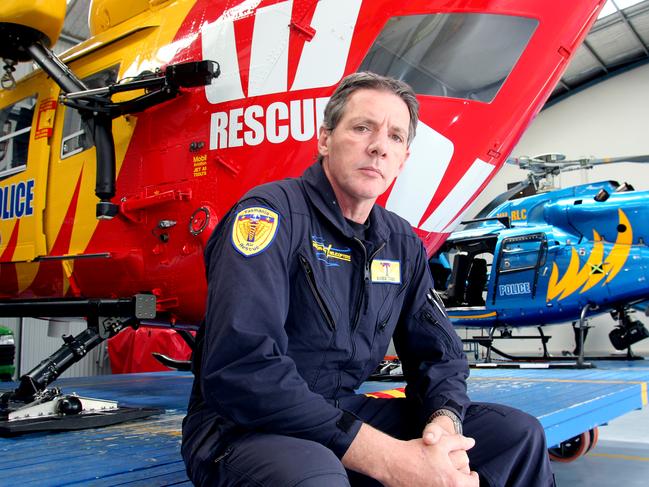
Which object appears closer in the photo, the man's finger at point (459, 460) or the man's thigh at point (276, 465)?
the man's thigh at point (276, 465)

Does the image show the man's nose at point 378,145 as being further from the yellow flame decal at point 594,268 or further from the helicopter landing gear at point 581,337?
the yellow flame decal at point 594,268

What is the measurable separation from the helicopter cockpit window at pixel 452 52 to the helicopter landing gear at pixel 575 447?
2599 mm

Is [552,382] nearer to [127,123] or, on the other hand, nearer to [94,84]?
[127,123]

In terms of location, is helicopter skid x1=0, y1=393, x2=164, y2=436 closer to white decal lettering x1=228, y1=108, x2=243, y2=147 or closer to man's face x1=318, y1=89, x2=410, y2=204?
white decal lettering x1=228, y1=108, x2=243, y2=147

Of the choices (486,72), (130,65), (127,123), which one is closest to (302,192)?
(486,72)

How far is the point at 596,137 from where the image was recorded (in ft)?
55.6

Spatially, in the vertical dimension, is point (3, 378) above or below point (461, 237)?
below

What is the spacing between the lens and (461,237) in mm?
8070

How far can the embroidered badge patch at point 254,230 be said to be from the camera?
1.28 metres

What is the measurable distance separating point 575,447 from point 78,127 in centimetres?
373

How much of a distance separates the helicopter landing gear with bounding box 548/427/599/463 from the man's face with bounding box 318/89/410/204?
3197 millimetres

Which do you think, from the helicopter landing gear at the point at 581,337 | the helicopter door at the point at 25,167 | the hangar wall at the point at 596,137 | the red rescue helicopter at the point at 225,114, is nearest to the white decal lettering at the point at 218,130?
the red rescue helicopter at the point at 225,114

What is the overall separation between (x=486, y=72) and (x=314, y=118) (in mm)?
758

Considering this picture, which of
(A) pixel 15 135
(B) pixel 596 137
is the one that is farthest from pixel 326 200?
(B) pixel 596 137
